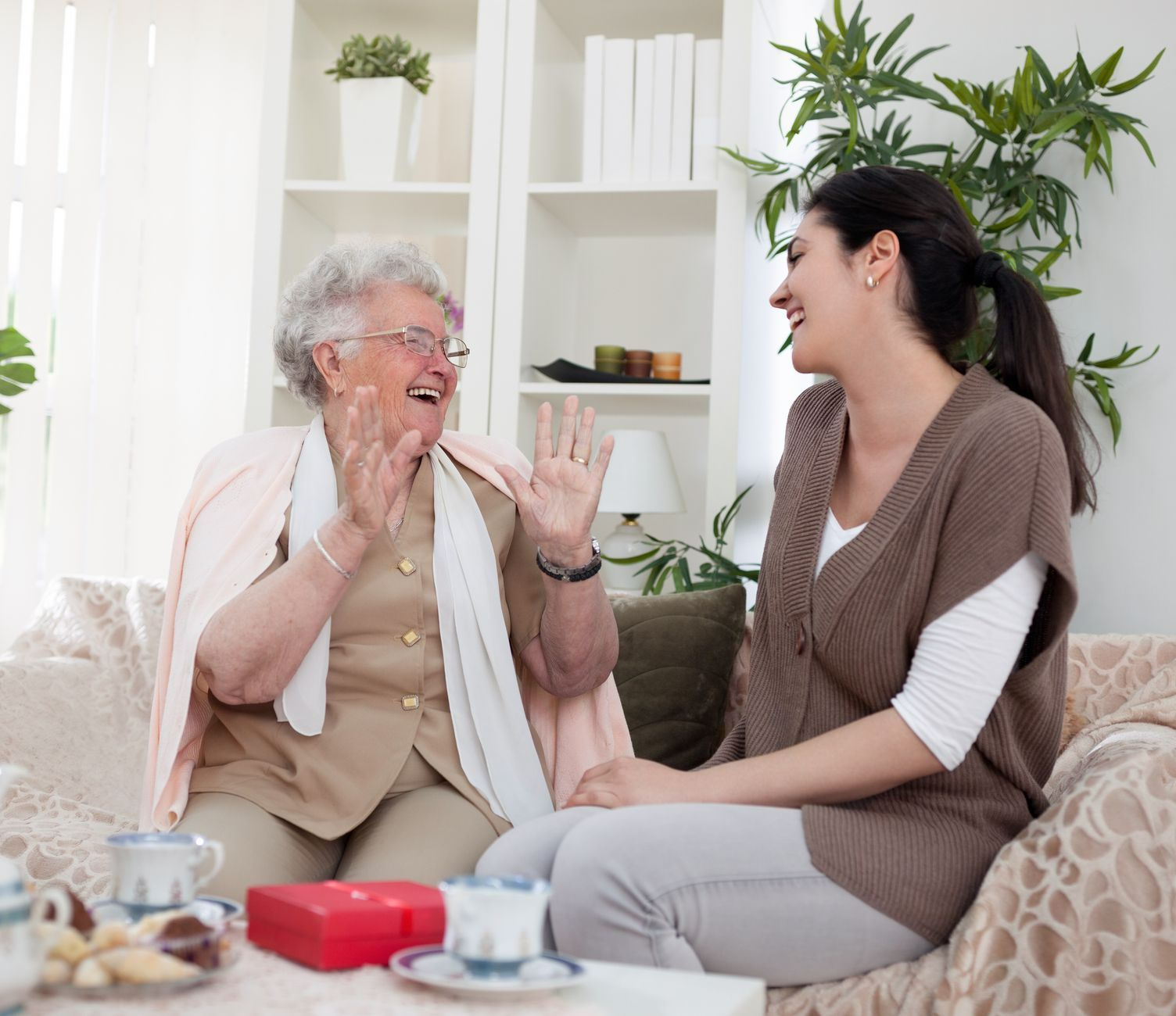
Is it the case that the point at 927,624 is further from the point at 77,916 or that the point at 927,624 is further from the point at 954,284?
the point at 77,916

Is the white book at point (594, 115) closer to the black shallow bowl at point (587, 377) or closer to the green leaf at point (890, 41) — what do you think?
the black shallow bowl at point (587, 377)

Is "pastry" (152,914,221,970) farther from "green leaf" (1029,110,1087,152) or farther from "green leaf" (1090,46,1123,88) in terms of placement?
"green leaf" (1090,46,1123,88)

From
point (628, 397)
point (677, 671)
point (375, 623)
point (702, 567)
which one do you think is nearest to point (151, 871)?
point (375, 623)

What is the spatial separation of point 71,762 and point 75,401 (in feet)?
5.32

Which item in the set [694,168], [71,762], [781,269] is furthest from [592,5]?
[71,762]

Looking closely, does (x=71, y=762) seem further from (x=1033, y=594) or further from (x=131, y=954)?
(x=1033, y=594)

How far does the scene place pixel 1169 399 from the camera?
9.80 ft

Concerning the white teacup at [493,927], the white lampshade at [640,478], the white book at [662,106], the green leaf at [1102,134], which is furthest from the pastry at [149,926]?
the green leaf at [1102,134]

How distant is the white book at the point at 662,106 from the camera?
117 inches

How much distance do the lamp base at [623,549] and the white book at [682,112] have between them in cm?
85

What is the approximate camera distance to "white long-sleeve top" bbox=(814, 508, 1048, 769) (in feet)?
4.56

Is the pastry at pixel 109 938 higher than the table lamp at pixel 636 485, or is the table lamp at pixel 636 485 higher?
the table lamp at pixel 636 485

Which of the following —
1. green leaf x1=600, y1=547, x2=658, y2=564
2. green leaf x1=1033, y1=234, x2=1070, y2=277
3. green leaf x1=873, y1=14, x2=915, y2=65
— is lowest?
green leaf x1=600, y1=547, x2=658, y2=564

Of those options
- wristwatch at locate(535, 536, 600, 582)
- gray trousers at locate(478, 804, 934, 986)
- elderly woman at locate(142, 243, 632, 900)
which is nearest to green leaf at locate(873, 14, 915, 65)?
elderly woman at locate(142, 243, 632, 900)
